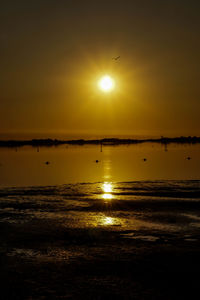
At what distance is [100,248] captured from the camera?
14914mm

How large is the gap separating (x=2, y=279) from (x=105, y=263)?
3.43m

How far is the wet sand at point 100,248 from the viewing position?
1090cm

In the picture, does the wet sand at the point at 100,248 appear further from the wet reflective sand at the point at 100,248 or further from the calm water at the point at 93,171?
the calm water at the point at 93,171

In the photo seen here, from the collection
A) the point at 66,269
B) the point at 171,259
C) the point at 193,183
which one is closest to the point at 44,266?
the point at 66,269

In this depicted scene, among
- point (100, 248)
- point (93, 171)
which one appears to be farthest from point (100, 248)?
point (93, 171)

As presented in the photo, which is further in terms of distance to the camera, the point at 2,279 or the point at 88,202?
the point at 88,202

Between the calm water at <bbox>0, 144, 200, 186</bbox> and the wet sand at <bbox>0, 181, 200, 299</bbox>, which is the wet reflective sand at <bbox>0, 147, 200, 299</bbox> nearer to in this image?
the wet sand at <bbox>0, 181, 200, 299</bbox>

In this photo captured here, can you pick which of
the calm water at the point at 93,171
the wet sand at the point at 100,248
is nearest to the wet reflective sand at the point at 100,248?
the wet sand at the point at 100,248

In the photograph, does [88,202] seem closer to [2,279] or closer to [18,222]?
[18,222]

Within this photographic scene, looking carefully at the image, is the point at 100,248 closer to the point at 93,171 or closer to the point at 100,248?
the point at 100,248

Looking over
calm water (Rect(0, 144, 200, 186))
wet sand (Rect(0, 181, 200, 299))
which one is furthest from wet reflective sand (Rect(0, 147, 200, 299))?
calm water (Rect(0, 144, 200, 186))

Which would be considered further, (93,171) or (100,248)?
(93,171)

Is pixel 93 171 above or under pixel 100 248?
under

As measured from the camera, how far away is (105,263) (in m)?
13.0
